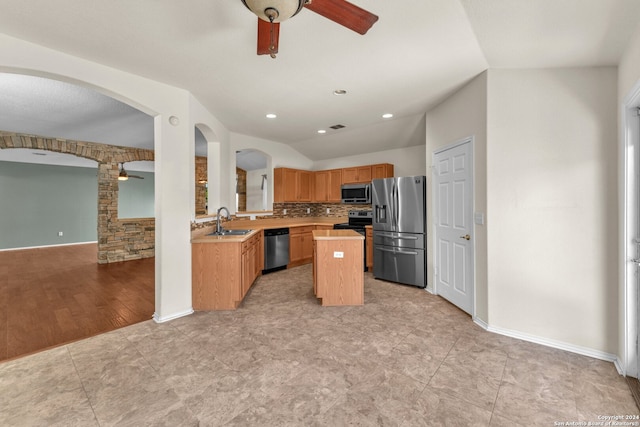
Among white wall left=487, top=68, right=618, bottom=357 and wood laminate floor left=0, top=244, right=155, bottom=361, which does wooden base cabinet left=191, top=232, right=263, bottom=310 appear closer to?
wood laminate floor left=0, top=244, right=155, bottom=361

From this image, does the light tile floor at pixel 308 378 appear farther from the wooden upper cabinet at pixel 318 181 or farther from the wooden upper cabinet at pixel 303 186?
the wooden upper cabinet at pixel 303 186

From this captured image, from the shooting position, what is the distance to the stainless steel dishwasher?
4.77 meters

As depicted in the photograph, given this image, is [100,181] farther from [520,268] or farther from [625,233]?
[625,233]

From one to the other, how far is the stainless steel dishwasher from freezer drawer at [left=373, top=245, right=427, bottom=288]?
1.70 meters

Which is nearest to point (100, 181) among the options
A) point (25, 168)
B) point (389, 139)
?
point (25, 168)

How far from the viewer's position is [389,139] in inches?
192

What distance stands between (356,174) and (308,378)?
14.0ft


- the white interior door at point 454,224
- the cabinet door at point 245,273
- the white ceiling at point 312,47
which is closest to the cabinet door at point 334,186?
the white ceiling at point 312,47

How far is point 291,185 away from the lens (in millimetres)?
5793

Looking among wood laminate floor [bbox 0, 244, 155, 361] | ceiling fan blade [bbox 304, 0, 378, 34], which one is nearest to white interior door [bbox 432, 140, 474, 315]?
ceiling fan blade [bbox 304, 0, 378, 34]

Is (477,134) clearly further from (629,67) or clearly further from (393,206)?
(393,206)

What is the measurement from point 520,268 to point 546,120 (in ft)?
4.49

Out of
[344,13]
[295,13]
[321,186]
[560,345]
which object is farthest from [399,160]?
[295,13]

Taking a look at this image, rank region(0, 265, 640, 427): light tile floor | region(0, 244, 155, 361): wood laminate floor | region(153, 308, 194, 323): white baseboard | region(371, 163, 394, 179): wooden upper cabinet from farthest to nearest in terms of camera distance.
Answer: region(371, 163, 394, 179): wooden upper cabinet, region(153, 308, 194, 323): white baseboard, region(0, 244, 155, 361): wood laminate floor, region(0, 265, 640, 427): light tile floor
